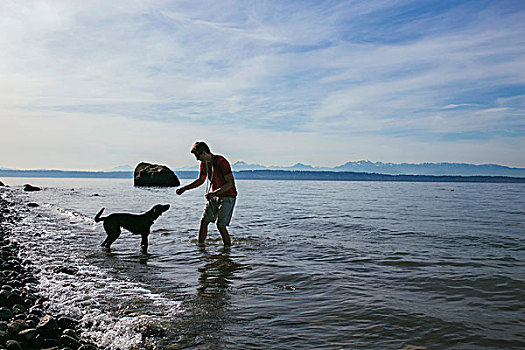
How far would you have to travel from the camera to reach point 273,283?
7051 mm

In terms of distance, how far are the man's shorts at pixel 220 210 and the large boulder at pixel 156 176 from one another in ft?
167

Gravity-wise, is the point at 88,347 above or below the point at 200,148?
below

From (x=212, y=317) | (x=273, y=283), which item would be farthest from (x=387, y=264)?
(x=212, y=317)

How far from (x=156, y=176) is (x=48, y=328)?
57014 millimetres

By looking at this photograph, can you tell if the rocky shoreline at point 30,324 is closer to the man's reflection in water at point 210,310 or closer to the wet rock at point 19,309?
the wet rock at point 19,309

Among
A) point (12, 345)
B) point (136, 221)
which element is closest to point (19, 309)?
point (12, 345)

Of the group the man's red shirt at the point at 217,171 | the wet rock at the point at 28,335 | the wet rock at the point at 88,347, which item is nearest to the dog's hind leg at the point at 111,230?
the man's red shirt at the point at 217,171

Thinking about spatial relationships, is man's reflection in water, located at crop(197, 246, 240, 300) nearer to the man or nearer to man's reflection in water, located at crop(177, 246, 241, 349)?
man's reflection in water, located at crop(177, 246, 241, 349)

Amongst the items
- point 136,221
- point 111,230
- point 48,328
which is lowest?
point 48,328

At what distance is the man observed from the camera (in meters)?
9.45

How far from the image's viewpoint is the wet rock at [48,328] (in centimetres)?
418

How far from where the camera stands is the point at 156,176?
59.6 m

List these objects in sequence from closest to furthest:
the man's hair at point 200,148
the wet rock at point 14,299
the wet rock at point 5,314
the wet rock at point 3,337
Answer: the wet rock at point 3,337 < the wet rock at point 5,314 < the wet rock at point 14,299 < the man's hair at point 200,148

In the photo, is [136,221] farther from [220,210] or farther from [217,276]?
[217,276]
